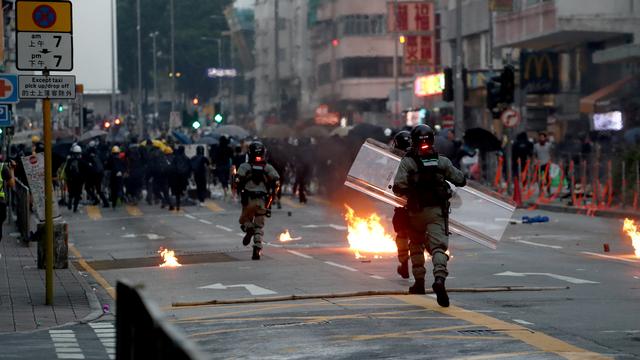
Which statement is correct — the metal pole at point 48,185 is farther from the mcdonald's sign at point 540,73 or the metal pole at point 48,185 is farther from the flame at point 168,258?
the mcdonald's sign at point 540,73

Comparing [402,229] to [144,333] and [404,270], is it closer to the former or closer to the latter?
[404,270]

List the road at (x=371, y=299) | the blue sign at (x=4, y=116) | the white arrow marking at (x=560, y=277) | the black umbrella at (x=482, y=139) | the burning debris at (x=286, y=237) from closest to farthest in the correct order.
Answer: the road at (x=371, y=299)
the white arrow marking at (x=560, y=277)
the blue sign at (x=4, y=116)
the burning debris at (x=286, y=237)
the black umbrella at (x=482, y=139)

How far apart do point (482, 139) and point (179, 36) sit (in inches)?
4077

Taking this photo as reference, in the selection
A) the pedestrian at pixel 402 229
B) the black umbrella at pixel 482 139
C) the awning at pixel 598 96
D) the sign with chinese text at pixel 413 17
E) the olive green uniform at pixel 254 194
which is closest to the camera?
the pedestrian at pixel 402 229

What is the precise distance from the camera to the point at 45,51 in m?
15.5

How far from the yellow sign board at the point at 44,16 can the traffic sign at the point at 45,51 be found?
7 cm

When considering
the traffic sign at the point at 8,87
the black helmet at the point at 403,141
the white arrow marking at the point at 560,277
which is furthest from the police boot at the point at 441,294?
the traffic sign at the point at 8,87

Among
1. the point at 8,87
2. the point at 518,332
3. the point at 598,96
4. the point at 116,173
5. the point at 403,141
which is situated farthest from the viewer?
the point at 598,96

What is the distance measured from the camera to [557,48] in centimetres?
6012

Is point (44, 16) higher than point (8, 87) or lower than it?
higher

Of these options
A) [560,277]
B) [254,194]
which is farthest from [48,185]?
[254,194]

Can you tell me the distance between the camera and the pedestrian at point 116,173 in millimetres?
42875

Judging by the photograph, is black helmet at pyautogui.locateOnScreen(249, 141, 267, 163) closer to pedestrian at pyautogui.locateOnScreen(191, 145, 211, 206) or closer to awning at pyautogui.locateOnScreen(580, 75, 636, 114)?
pedestrian at pyautogui.locateOnScreen(191, 145, 211, 206)

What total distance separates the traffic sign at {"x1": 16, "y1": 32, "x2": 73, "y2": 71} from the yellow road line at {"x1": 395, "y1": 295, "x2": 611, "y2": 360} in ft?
13.2
